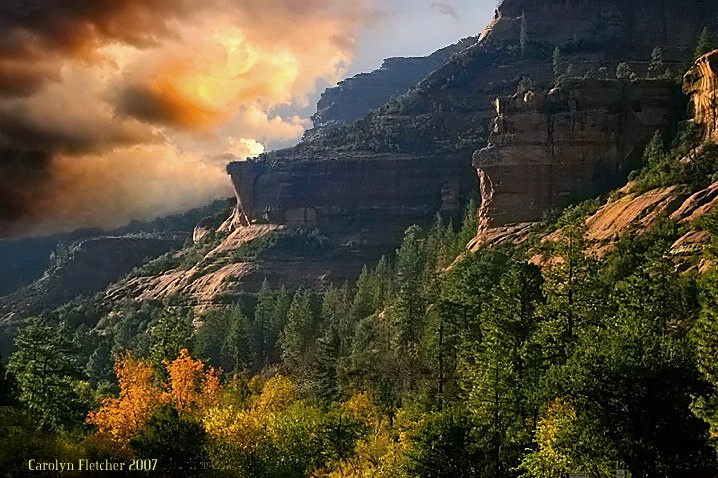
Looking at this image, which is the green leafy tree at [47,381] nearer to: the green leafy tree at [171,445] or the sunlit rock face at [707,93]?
the green leafy tree at [171,445]

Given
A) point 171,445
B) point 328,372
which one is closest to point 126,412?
point 171,445

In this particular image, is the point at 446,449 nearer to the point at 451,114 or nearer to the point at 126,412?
the point at 126,412

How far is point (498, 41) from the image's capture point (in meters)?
170

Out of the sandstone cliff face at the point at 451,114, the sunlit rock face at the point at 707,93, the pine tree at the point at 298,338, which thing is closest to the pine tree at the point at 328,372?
the pine tree at the point at 298,338

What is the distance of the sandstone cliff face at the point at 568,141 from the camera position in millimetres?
88000

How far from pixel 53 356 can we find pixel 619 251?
130ft

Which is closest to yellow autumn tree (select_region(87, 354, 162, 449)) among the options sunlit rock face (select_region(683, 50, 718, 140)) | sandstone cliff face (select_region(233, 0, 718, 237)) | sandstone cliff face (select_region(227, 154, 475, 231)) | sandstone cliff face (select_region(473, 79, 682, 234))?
sandstone cliff face (select_region(473, 79, 682, 234))

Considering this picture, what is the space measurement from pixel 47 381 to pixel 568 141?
71.2 m

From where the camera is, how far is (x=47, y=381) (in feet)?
137

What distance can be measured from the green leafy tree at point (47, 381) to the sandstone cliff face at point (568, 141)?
61399 millimetres

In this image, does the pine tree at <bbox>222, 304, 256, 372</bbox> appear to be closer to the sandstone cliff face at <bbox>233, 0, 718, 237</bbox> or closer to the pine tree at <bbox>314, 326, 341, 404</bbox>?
the pine tree at <bbox>314, 326, 341, 404</bbox>

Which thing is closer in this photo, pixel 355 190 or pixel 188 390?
pixel 188 390

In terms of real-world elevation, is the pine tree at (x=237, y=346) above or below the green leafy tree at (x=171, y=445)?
below

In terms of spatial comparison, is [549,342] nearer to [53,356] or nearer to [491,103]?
[53,356]
